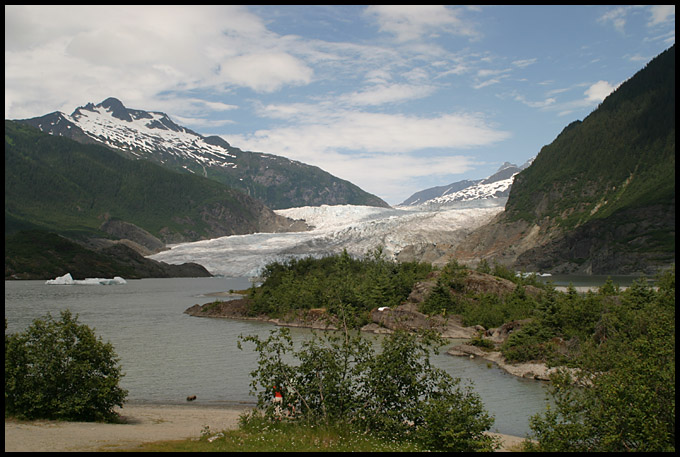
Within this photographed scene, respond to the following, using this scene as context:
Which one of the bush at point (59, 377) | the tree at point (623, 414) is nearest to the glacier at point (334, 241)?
the bush at point (59, 377)

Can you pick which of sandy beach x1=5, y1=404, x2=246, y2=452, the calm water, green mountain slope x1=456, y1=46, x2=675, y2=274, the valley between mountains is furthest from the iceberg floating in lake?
sandy beach x1=5, y1=404, x2=246, y2=452

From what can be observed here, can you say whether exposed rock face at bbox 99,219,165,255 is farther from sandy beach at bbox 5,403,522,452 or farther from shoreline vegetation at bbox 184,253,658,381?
sandy beach at bbox 5,403,522,452

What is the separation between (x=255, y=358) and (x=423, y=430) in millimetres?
16645

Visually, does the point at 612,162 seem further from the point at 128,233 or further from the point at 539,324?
the point at 128,233

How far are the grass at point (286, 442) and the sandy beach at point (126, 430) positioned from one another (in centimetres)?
97

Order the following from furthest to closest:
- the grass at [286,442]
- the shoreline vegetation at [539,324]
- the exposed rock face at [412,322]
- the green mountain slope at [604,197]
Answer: the green mountain slope at [604,197] → the exposed rock face at [412,322] → the shoreline vegetation at [539,324] → the grass at [286,442]

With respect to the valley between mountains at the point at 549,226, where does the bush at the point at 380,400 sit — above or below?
below

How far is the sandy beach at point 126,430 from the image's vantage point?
12.3 metres

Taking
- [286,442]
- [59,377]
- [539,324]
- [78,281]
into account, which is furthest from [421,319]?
[78,281]

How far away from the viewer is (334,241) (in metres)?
132

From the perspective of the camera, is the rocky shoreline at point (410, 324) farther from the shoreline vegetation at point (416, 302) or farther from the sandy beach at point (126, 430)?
the sandy beach at point (126, 430)

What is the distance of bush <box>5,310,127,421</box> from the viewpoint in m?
15.4

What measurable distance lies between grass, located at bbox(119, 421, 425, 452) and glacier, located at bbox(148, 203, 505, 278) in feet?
341

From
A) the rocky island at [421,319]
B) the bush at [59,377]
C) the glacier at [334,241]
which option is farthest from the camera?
the glacier at [334,241]
